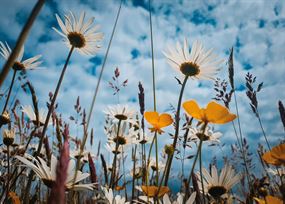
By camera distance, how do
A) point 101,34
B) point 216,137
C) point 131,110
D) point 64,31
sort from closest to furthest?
point 64,31, point 101,34, point 216,137, point 131,110

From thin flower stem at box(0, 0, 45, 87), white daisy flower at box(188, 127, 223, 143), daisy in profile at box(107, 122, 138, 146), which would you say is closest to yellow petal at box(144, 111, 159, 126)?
thin flower stem at box(0, 0, 45, 87)

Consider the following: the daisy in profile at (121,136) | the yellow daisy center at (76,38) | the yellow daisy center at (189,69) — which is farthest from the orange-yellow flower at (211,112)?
the daisy in profile at (121,136)

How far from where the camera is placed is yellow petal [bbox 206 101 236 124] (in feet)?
3.08

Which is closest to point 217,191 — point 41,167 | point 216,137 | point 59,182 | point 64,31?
point 41,167

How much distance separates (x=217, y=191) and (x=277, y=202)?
0.57m

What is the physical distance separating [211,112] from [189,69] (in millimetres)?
731

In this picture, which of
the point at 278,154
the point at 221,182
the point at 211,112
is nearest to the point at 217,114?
the point at 211,112

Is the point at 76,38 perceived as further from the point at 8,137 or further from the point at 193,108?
the point at 193,108

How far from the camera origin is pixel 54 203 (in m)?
0.26

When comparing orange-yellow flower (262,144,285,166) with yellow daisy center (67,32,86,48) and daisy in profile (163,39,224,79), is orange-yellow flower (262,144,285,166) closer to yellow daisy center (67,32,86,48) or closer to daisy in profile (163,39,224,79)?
daisy in profile (163,39,224,79)

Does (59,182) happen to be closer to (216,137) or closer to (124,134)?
(216,137)

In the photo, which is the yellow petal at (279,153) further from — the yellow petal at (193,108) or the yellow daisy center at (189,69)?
the yellow daisy center at (189,69)

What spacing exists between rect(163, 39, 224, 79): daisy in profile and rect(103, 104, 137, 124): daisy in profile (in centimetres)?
125

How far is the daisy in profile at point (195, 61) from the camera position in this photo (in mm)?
1642
